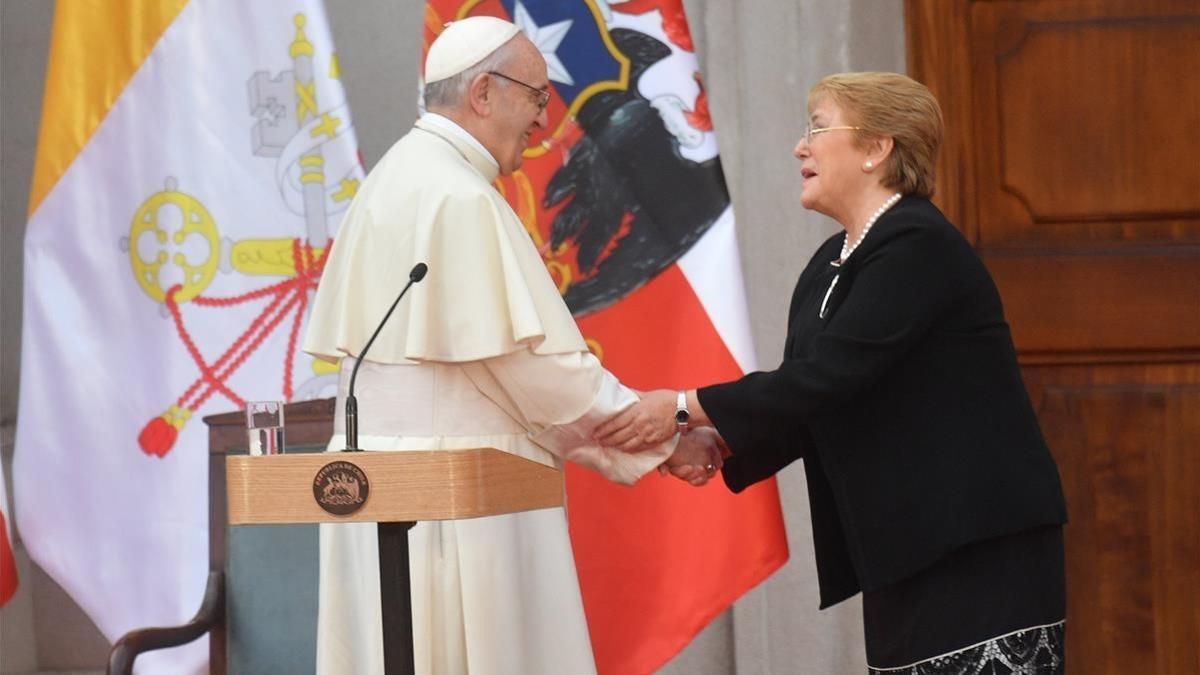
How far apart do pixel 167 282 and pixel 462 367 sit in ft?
4.89

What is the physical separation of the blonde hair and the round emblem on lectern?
1.29m

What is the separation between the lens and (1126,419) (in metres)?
4.19

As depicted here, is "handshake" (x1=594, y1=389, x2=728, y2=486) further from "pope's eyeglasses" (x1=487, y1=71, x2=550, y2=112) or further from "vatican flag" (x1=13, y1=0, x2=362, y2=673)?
"vatican flag" (x1=13, y1=0, x2=362, y2=673)

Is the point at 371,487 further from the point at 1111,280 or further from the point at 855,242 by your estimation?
the point at 1111,280

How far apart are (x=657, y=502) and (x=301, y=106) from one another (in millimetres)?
1429

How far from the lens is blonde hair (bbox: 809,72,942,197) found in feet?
9.84

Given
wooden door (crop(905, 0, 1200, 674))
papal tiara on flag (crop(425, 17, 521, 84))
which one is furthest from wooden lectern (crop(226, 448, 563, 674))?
wooden door (crop(905, 0, 1200, 674))

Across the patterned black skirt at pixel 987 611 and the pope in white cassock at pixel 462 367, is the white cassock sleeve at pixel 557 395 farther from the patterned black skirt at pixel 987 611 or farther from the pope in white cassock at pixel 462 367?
the patterned black skirt at pixel 987 611

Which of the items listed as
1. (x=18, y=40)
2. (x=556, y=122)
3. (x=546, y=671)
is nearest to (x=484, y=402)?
(x=546, y=671)

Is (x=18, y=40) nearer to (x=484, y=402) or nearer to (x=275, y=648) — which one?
(x=275, y=648)

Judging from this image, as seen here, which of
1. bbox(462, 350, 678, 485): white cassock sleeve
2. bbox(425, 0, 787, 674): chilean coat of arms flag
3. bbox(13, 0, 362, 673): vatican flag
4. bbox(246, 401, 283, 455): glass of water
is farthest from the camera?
bbox(13, 0, 362, 673): vatican flag

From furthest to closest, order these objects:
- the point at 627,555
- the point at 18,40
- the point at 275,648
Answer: the point at 18,40 → the point at 627,555 → the point at 275,648

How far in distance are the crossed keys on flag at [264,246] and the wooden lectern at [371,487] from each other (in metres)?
1.74

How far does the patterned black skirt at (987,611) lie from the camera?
106 inches
